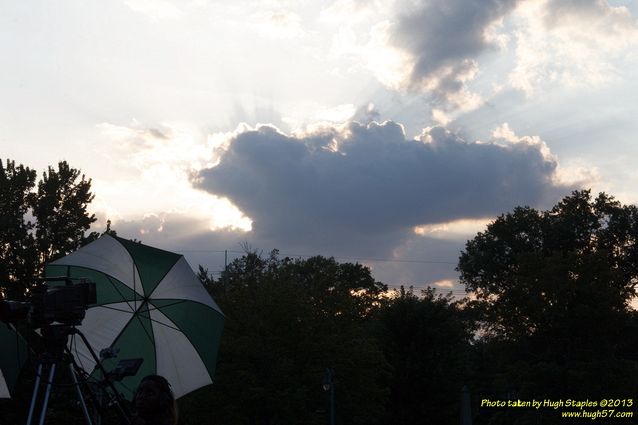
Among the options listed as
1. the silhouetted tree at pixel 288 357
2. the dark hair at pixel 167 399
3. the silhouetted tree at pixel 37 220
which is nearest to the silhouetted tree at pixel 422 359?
the silhouetted tree at pixel 288 357

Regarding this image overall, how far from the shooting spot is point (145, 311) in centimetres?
1281

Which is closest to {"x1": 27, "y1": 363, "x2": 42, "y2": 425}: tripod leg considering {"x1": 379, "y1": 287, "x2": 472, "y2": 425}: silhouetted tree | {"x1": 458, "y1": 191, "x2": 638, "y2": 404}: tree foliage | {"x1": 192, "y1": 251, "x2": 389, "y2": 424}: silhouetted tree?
{"x1": 192, "y1": 251, "x2": 389, "y2": 424}: silhouetted tree

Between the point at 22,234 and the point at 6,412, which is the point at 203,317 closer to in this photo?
the point at 6,412

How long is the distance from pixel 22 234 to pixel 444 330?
28.3 meters

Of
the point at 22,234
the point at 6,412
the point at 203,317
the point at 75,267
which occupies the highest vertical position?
the point at 22,234

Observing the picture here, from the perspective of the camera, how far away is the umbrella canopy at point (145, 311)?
12.6 meters

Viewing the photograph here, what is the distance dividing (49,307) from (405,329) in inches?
1552

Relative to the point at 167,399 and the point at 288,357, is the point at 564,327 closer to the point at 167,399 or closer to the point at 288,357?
the point at 288,357

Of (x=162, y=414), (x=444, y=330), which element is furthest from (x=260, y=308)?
(x=162, y=414)

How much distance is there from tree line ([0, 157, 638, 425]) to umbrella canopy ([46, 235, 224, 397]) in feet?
52.5

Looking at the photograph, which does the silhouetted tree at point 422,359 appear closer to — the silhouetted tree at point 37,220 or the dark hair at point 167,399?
the silhouetted tree at point 37,220

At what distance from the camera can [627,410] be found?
3622cm

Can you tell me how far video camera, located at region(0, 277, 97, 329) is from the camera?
6.78 meters

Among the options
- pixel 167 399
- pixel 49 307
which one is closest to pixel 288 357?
pixel 49 307
